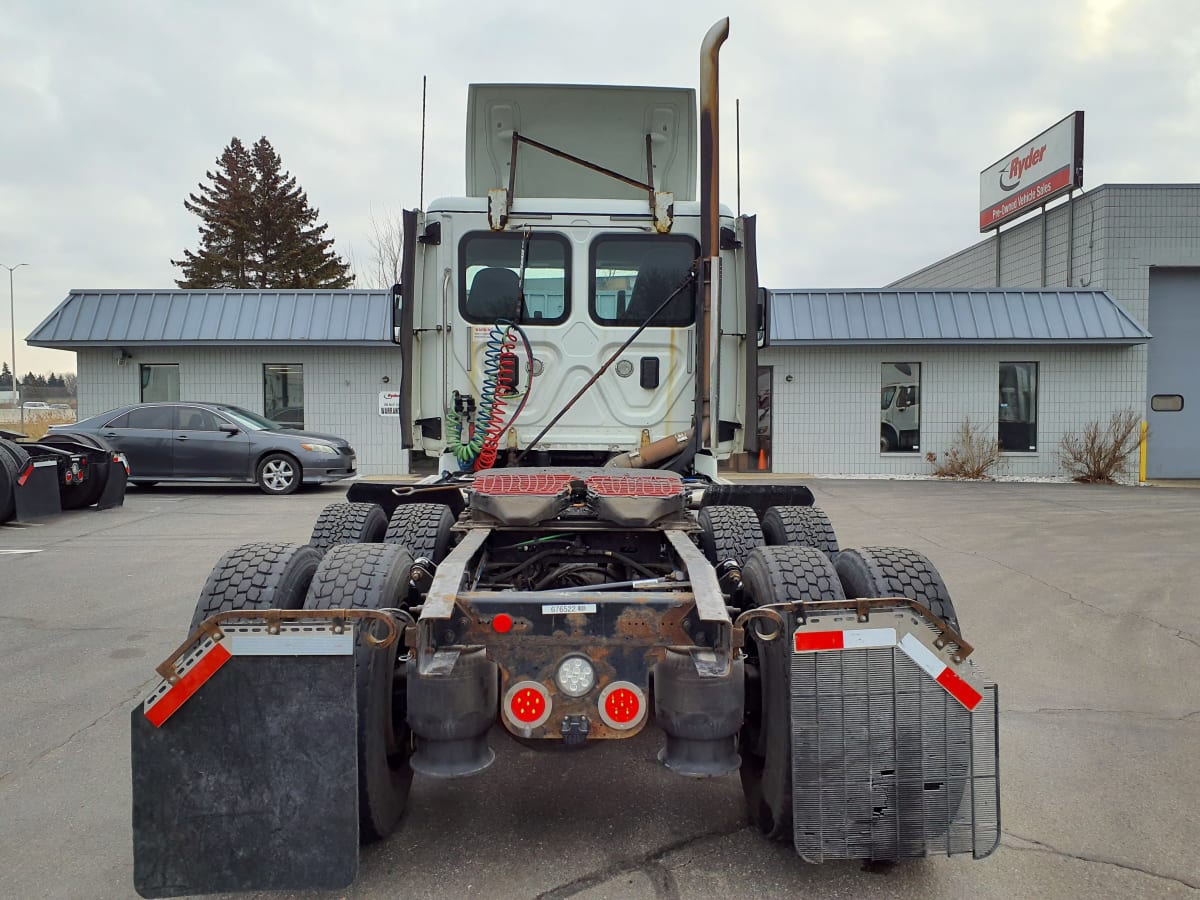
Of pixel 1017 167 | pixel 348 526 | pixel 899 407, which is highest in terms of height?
pixel 1017 167

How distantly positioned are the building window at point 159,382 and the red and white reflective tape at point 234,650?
1706cm

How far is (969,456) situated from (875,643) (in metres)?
16.4

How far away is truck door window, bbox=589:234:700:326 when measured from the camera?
4887mm

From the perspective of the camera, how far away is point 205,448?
13.6 meters

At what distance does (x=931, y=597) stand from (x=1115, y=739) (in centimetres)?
155

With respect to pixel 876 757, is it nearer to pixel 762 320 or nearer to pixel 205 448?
pixel 762 320

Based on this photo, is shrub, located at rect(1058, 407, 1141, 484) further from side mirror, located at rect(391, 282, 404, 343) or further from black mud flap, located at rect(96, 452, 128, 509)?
black mud flap, located at rect(96, 452, 128, 509)

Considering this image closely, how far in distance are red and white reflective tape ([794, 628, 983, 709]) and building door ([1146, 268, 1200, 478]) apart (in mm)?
19089

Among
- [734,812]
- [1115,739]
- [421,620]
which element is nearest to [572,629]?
[421,620]

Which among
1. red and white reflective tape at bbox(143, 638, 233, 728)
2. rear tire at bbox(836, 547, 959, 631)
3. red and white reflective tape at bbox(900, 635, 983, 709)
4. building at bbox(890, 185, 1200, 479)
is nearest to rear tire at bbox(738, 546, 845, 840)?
rear tire at bbox(836, 547, 959, 631)

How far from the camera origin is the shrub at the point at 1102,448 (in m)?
16.8

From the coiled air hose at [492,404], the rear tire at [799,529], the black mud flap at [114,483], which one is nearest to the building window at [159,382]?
the black mud flap at [114,483]

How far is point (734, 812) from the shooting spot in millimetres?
3045

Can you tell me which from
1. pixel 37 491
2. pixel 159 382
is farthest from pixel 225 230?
pixel 37 491
